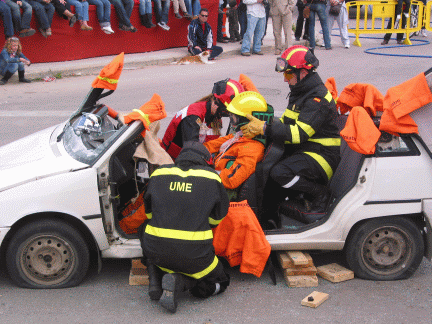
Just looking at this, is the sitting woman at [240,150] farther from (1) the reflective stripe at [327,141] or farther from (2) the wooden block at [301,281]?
(2) the wooden block at [301,281]

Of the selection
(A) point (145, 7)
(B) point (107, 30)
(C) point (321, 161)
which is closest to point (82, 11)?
(B) point (107, 30)

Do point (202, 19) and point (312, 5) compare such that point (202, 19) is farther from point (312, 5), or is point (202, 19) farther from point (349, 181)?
point (349, 181)

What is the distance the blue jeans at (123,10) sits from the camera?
45.3ft

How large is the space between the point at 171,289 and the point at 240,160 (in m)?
1.31

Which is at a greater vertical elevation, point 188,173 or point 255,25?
point 188,173

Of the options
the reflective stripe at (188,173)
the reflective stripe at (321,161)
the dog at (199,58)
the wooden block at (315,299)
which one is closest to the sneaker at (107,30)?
the dog at (199,58)

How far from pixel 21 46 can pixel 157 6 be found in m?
4.04

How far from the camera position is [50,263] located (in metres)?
4.17

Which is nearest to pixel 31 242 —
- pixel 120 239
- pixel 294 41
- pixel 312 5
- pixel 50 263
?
pixel 50 263

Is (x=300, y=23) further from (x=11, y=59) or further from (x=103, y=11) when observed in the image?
(x=11, y=59)

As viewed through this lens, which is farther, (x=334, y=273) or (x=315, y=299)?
(x=334, y=273)

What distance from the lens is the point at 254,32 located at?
615 inches

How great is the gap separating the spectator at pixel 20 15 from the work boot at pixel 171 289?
382 inches

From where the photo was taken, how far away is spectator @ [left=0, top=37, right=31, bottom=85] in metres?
11.4
